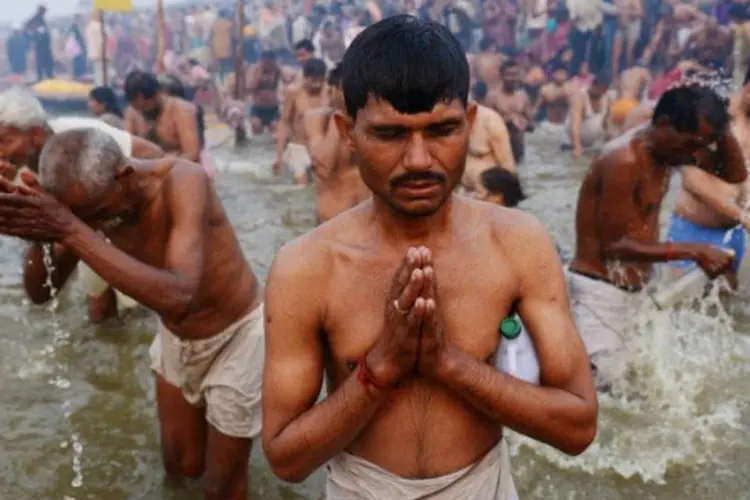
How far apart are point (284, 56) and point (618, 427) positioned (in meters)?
15.4

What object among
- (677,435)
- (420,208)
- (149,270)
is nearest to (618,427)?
(677,435)

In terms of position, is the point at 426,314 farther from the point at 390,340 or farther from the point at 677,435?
the point at 677,435

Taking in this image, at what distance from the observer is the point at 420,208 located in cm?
174

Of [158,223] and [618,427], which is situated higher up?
[158,223]

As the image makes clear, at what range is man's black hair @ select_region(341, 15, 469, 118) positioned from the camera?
5.55ft

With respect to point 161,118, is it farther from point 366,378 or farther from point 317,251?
point 366,378

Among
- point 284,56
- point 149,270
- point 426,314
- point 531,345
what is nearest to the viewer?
point 426,314

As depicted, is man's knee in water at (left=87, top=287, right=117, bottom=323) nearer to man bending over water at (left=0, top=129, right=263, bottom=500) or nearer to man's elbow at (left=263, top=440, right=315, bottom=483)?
man bending over water at (left=0, top=129, right=263, bottom=500)

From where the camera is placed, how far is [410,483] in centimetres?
190

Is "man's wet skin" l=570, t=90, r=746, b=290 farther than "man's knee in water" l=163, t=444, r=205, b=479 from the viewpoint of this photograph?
Yes

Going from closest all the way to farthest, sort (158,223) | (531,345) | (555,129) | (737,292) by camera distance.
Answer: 1. (531,345)
2. (158,223)
3. (737,292)
4. (555,129)

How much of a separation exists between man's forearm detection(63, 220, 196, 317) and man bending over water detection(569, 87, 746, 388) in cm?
221

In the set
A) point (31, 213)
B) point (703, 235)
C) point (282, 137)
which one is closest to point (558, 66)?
point (282, 137)

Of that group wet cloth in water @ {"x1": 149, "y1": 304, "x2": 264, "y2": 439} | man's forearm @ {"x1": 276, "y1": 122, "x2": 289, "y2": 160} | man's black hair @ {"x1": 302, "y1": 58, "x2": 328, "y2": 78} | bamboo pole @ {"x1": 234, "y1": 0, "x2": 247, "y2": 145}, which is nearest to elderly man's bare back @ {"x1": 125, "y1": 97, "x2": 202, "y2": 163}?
man's black hair @ {"x1": 302, "y1": 58, "x2": 328, "y2": 78}
